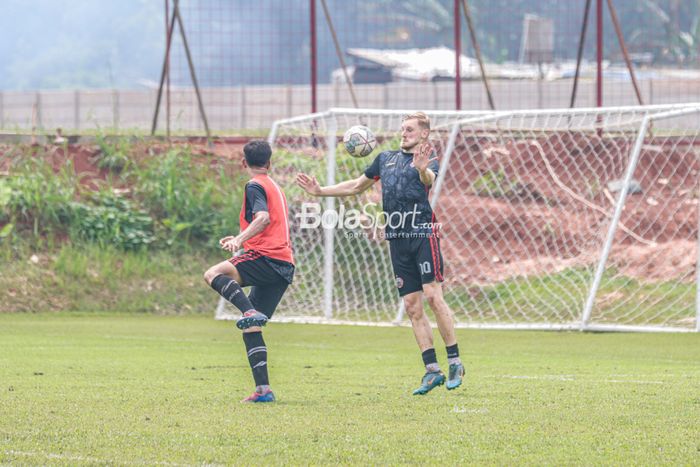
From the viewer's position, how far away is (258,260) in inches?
348

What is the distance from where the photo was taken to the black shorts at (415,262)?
29.4ft

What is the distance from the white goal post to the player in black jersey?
7.91 meters

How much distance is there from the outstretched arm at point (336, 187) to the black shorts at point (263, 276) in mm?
712

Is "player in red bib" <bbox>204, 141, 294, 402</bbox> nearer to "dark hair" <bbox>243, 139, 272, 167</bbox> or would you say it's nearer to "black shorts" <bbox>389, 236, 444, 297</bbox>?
"dark hair" <bbox>243, 139, 272, 167</bbox>

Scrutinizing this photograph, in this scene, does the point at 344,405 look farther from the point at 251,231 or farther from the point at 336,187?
the point at 336,187

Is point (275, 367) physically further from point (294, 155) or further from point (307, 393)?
point (294, 155)

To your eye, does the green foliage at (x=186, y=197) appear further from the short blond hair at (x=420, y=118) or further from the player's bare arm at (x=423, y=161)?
the player's bare arm at (x=423, y=161)

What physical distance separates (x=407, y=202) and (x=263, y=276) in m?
1.16

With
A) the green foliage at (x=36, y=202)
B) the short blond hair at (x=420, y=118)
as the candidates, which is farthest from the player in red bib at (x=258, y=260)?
the green foliage at (x=36, y=202)

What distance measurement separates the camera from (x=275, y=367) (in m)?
11.1

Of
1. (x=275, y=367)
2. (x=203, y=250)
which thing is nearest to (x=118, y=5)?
(x=203, y=250)

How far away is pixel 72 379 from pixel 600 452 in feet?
15.6

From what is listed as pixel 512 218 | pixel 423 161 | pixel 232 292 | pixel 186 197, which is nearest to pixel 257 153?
pixel 232 292

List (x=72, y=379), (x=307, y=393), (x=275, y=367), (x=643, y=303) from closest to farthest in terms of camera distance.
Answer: (x=307, y=393) < (x=72, y=379) < (x=275, y=367) < (x=643, y=303)
